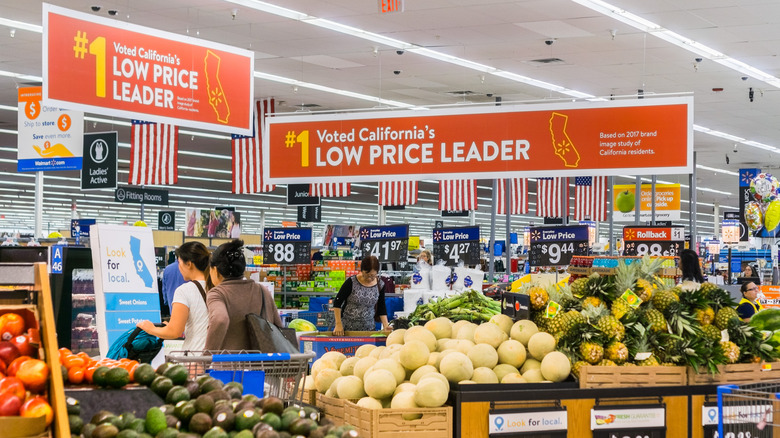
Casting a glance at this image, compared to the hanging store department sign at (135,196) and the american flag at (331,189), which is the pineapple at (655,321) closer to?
the american flag at (331,189)

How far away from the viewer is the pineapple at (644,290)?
16.4 ft

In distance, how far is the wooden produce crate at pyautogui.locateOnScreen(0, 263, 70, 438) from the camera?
2100 mm

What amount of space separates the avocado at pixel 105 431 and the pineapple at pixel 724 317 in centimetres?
370

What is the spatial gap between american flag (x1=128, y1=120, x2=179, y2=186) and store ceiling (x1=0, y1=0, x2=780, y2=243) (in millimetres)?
1697

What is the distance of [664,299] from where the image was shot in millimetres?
5016

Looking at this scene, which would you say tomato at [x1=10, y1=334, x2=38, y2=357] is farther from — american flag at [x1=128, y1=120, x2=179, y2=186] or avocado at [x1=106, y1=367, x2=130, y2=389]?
american flag at [x1=128, y1=120, x2=179, y2=186]

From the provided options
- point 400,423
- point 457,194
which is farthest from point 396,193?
point 400,423

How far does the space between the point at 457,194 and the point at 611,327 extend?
43.3 ft

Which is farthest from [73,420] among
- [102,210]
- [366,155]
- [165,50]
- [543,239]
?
[102,210]

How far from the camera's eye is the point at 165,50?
671 cm

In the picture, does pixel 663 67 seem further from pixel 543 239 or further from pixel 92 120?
pixel 92 120

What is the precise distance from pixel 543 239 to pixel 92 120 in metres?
9.76

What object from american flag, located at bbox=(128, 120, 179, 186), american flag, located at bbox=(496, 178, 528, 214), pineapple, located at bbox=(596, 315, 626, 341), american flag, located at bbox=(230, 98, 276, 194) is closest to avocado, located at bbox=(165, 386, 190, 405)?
pineapple, located at bbox=(596, 315, 626, 341)

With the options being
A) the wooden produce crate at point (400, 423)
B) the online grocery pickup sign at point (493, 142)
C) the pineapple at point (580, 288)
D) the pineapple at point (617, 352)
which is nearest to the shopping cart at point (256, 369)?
the wooden produce crate at point (400, 423)
